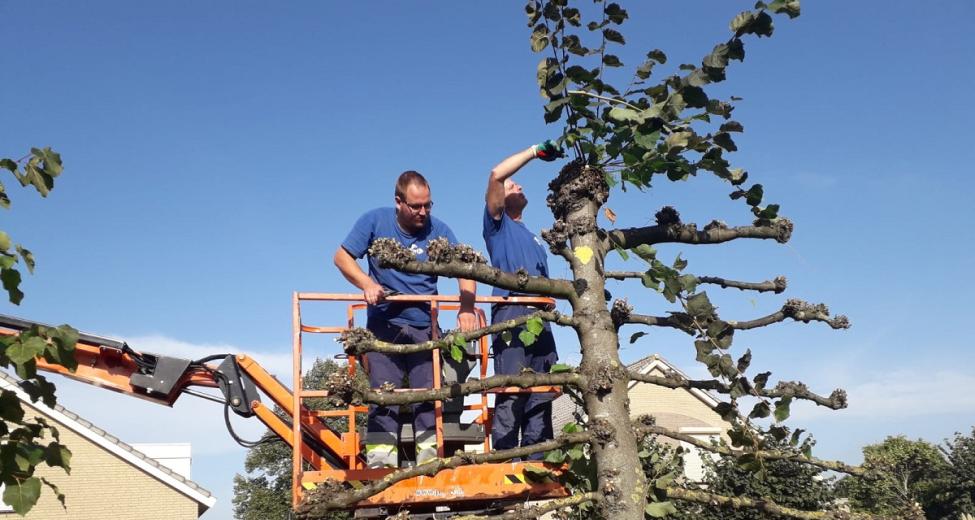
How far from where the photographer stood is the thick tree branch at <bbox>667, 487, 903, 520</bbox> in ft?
13.6

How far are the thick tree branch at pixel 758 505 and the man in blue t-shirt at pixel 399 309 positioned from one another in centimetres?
240

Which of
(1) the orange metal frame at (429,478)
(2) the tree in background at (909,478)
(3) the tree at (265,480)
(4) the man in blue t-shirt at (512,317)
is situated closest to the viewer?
(1) the orange metal frame at (429,478)

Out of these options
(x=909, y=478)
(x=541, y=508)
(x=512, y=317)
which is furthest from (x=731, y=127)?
(x=909, y=478)

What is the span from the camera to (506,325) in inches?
182

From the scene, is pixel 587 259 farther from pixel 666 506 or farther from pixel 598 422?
pixel 666 506

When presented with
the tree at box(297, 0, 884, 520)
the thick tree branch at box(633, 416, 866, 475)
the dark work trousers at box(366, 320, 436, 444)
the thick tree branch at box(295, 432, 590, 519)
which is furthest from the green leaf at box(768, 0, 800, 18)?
the dark work trousers at box(366, 320, 436, 444)

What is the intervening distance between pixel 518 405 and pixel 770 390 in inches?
112

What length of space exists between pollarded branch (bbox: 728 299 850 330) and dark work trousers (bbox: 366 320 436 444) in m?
2.53

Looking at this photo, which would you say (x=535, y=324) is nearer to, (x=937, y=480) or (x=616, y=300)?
(x=616, y=300)

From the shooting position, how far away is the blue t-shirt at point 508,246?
721cm

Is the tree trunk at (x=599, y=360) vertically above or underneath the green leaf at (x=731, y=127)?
underneath

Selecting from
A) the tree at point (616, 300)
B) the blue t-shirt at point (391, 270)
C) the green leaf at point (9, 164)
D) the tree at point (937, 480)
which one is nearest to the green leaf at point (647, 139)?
the tree at point (616, 300)

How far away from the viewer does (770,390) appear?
4.16 m

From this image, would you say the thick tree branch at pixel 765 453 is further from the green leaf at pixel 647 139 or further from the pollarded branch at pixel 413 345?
the green leaf at pixel 647 139
